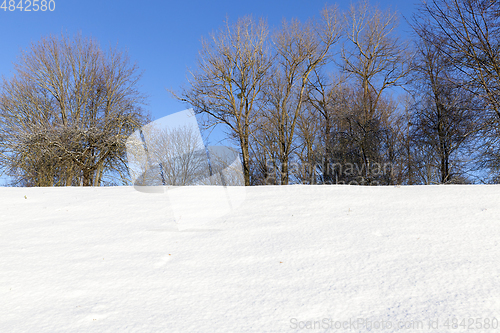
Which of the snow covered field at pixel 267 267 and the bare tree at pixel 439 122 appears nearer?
the snow covered field at pixel 267 267

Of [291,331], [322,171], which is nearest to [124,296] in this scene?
[291,331]

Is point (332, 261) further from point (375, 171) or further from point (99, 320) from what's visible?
point (375, 171)

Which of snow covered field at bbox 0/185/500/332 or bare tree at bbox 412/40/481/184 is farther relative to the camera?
bare tree at bbox 412/40/481/184

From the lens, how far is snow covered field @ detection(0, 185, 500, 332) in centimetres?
255

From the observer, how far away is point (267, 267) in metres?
3.48

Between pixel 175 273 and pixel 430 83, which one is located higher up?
pixel 430 83

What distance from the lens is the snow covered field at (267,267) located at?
255 centimetres

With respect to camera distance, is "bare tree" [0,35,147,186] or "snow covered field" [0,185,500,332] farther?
"bare tree" [0,35,147,186]

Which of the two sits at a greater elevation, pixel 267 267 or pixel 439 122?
pixel 439 122

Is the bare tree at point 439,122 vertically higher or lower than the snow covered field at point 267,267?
higher

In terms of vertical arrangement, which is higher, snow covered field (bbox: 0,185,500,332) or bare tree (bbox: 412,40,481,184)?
bare tree (bbox: 412,40,481,184)

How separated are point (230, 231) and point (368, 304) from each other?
2451 mm

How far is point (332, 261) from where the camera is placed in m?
3.50

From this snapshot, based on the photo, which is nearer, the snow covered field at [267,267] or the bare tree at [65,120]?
the snow covered field at [267,267]
